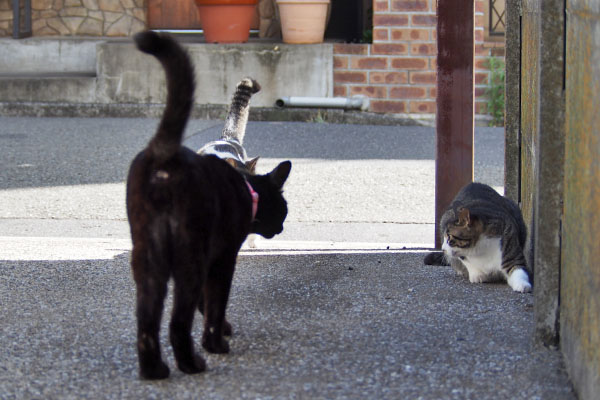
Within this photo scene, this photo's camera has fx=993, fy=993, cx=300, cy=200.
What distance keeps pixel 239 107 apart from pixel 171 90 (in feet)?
9.22

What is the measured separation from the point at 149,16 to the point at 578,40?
10.6m

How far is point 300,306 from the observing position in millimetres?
4680

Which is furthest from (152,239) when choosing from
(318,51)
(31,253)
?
(318,51)

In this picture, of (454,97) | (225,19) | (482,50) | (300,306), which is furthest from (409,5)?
(300,306)

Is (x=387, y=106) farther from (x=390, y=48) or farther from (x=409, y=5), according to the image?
(x=409, y=5)

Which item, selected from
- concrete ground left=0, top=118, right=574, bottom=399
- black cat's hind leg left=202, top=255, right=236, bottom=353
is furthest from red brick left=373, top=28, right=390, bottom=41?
black cat's hind leg left=202, top=255, right=236, bottom=353

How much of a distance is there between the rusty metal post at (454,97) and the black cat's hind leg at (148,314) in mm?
2754

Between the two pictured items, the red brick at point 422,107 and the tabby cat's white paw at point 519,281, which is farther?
the red brick at point 422,107

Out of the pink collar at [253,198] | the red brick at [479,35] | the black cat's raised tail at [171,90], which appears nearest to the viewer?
the black cat's raised tail at [171,90]

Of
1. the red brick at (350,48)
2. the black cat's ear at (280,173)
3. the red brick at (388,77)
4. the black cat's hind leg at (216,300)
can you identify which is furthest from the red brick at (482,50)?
the black cat's hind leg at (216,300)

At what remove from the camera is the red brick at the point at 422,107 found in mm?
11336

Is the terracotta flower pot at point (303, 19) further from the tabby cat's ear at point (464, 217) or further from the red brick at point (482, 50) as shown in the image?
the tabby cat's ear at point (464, 217)

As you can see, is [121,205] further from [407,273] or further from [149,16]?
[149,16]

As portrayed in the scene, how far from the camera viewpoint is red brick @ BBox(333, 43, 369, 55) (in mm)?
11438
